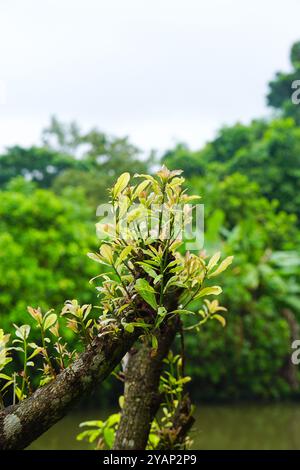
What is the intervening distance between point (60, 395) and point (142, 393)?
1.73ft

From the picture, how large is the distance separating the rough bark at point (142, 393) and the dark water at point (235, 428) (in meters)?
4.01

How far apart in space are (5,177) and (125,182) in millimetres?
17979

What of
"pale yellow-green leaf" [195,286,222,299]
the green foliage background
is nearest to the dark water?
the green foliage background

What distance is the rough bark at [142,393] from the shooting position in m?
1.33

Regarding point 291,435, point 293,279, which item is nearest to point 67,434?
point 291,435

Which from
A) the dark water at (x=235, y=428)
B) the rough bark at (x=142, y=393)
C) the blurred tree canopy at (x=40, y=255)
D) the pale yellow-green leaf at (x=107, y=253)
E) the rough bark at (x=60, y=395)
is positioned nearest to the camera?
the rough bark at (x=60, y=395)

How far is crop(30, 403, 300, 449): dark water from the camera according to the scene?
225 inches

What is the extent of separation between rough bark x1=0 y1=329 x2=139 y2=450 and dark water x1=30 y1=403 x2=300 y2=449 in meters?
4.50

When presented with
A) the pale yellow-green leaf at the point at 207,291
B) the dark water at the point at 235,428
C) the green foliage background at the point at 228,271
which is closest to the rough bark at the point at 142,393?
the pale yellow-green leaf at the point at 207,291

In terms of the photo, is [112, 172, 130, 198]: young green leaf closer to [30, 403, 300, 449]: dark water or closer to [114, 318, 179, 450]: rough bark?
[114, 318, 179, 450]: rough bark

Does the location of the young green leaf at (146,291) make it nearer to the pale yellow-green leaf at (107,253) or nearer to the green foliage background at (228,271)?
the pale yellow-green leaf at (107,253)

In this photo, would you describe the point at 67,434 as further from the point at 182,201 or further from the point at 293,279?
the point at 182,201

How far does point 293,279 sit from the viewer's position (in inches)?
389

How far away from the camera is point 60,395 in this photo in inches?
35.1
